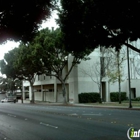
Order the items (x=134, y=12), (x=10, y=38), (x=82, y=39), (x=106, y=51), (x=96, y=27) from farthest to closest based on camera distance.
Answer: (x=106, y=51)
(x=82, y=39)
(x=96, y=27)
(x=134, y=12)
(x=10, y=38)

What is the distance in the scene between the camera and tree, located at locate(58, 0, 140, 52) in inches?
548

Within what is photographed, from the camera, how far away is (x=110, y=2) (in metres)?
13.5

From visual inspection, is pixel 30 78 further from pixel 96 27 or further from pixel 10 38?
pixel 10 38

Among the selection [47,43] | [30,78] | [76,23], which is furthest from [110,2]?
[30,78]

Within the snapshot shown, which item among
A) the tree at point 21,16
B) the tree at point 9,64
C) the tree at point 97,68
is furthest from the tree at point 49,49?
the tree at point 21,16

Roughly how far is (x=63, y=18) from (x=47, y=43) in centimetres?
1905

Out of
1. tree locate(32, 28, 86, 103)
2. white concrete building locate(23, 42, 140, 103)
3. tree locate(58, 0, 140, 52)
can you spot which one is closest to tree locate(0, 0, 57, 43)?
tree locate(58, 0, 140, 52)

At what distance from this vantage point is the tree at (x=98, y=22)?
1393 centimetres

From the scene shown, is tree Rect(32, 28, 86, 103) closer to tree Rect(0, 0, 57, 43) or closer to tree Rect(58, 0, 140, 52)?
tree Rect(58, 0, 140, 52)

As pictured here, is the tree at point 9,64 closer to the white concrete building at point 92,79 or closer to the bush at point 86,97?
the white concrete building at point 92,79

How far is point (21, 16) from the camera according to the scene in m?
9.35

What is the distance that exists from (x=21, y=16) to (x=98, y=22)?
7.48 metres

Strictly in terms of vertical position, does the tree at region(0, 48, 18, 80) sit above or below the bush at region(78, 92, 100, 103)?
above

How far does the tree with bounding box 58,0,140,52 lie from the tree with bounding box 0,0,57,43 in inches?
188
